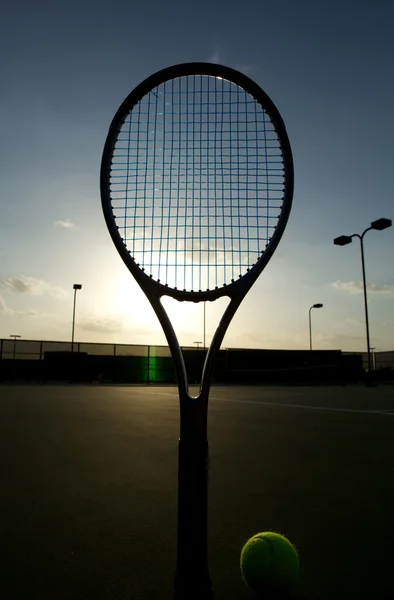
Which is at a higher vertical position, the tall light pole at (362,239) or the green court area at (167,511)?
the tall light pole at (362,239)

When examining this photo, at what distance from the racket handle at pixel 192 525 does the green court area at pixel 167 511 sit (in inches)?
8.3

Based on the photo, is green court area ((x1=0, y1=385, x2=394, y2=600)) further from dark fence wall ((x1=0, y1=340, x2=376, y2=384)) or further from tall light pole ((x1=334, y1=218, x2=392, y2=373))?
dark fence wall ((x1=0, y1=340, x2=376, y2=384))

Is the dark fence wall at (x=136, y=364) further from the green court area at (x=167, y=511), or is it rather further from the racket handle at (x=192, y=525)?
the racket handle at (x=192, y=525)

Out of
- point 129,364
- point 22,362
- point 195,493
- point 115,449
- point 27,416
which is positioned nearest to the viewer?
point 195,493

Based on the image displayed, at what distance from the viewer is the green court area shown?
195cm

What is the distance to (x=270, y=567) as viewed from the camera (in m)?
1.83

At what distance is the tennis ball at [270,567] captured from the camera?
1825 millimetres

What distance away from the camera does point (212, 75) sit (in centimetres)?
254

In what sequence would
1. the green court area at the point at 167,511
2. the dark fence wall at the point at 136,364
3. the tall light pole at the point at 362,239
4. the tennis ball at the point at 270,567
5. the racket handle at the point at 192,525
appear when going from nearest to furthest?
the racket handle at the point at 192,525 → the tennis ball at the point at 270,567 → the green court area at the point at 167,511 → the tall light pole at the point at 362,239 → the dark fence wall at the point at 136,364

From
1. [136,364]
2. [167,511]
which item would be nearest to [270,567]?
[167,511]

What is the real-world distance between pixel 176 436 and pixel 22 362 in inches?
1164

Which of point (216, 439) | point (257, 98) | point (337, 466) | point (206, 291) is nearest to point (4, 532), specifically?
point (206, 291)

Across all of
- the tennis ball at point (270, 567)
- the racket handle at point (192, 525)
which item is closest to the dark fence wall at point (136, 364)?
the tennis ball at point (270, 567)

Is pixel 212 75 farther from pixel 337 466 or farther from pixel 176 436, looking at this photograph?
pixel 176 436
